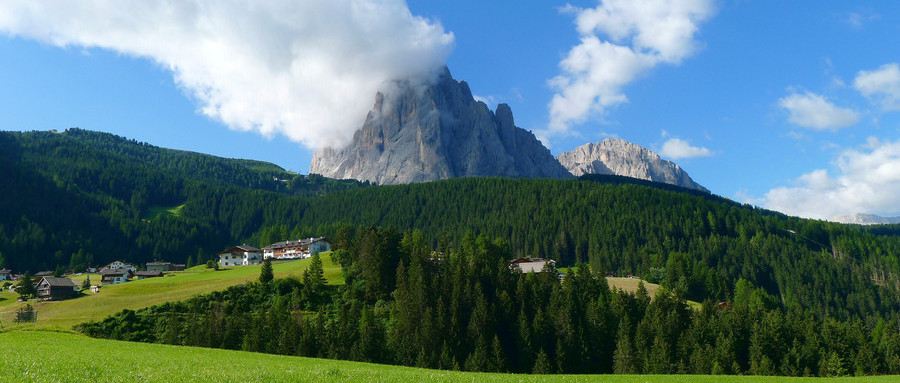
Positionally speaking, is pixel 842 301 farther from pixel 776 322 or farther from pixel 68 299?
pixel 68 299

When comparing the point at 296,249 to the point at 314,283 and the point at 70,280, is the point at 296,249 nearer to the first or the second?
the point at 70,280

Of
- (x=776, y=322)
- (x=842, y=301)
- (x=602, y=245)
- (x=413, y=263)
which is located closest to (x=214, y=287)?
(x=413, y=263)

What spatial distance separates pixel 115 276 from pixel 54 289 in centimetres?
4091

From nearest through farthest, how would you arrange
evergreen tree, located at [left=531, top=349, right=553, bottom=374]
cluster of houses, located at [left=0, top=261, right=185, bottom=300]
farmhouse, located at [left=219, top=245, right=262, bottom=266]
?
evergreen tree, located at [left=531, top=349, right=553, bottom=374] < cluster of houses, located at [left=0, top=261, right=185, bottom=300] < farmhouse, located at [left=219, top=245, right=262, bottom=266]

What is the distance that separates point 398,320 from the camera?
8331 cm

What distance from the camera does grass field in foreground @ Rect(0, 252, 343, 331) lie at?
81812 mm

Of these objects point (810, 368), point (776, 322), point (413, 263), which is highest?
point (413, 263)

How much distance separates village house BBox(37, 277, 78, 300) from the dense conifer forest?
29.9 metres

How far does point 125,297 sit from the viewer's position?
94.1 m

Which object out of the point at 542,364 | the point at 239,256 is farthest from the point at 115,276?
the point at 542,364

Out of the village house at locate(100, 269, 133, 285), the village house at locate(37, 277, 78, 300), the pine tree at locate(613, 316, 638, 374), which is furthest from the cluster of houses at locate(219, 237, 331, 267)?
the pine tree at locate(613, 316, 638, 374)

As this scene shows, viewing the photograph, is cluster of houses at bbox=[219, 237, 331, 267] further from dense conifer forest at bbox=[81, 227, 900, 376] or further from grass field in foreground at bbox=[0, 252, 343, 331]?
dense conifer forest at bbox=[81, 227, 900, 376]

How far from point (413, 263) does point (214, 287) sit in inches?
1435

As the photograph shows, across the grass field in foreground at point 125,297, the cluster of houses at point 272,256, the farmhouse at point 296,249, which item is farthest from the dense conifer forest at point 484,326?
the cluster of houses at point 272,256
